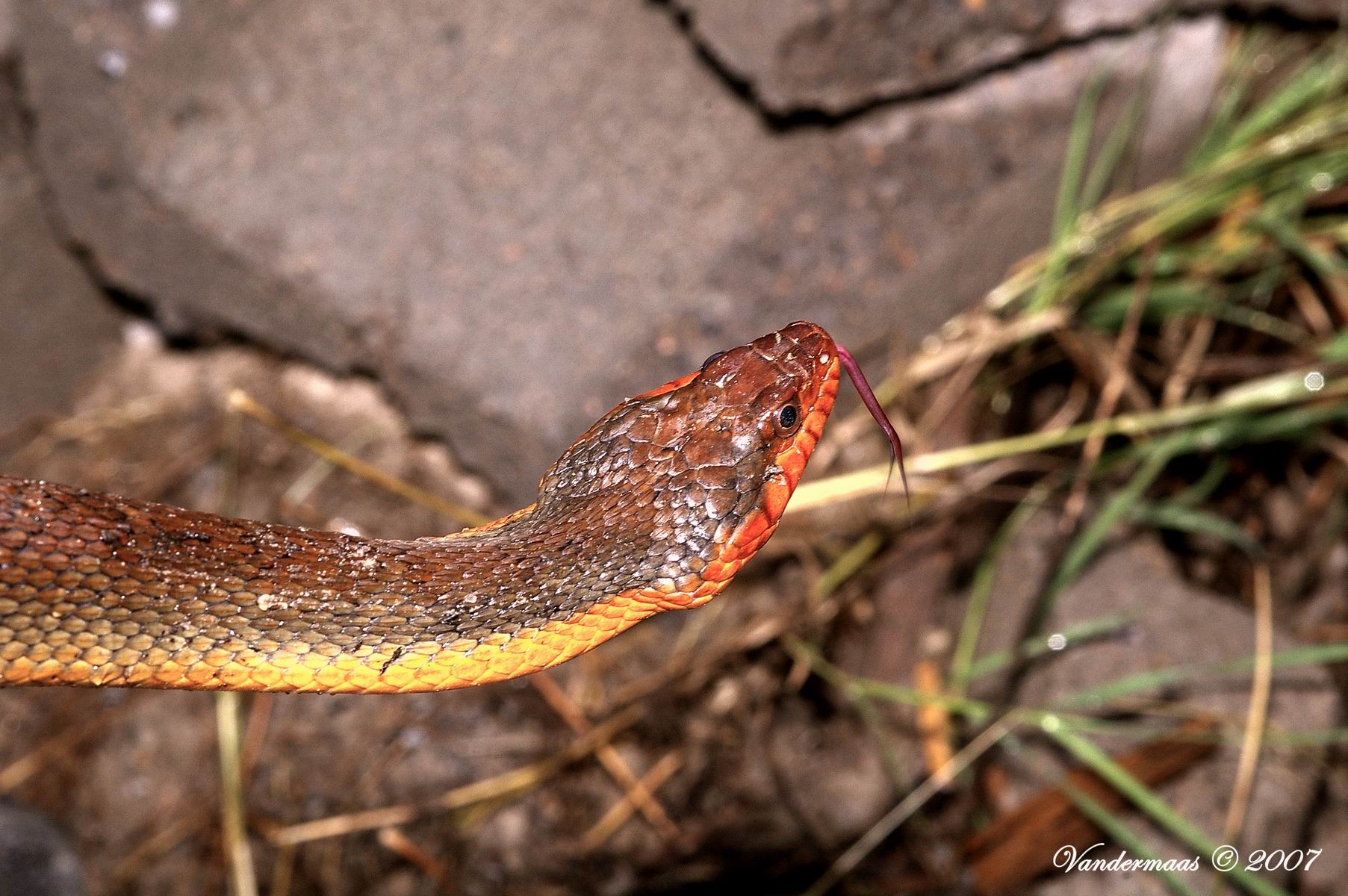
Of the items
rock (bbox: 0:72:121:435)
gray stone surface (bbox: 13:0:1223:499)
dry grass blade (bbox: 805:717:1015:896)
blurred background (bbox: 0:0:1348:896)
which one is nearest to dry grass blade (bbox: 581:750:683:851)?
blurred background (bbox: 0:0:1348:896)

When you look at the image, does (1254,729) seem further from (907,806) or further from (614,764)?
(614,764)

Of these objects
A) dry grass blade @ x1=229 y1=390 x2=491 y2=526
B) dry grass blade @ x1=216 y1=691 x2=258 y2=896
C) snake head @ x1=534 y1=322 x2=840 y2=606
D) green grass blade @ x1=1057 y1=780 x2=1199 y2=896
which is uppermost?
snake head @ x1=534 y1=322 x2=840 y2=606

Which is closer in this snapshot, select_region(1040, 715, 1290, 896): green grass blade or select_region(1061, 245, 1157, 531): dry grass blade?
select_region(1040, 715, 1290, 896): green grass blade

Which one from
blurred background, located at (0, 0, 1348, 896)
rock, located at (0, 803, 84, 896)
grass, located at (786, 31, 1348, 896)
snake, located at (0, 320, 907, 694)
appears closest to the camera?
snake, located at (0, 320, 907, 694)

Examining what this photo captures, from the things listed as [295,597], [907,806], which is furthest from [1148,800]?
[295,597]

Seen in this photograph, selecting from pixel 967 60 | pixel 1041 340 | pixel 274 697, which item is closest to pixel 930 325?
pixel 1041 340

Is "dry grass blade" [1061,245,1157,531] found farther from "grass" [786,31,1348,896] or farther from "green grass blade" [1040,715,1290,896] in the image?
"green grass blade" [1040,715,1290,896]
